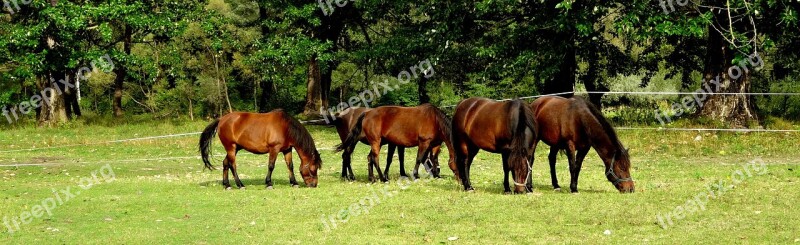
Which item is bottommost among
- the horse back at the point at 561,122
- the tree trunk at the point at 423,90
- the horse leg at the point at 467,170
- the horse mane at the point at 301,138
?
the tree trunk at the point at 423,90

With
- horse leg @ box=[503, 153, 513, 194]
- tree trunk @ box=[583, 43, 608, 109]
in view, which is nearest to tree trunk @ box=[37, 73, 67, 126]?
tree trunk @ box=[583, 43, 608, 109]

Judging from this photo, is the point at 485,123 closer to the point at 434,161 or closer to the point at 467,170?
the point at 467,170

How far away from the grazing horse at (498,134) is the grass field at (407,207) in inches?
18.4

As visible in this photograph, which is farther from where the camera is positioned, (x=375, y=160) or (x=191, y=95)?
(x=191, y=95)

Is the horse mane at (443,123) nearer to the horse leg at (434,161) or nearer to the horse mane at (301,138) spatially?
the horse leg at (434,161)

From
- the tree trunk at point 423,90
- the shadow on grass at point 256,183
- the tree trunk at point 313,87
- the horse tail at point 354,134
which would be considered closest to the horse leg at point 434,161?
the horse tail at point 354,134

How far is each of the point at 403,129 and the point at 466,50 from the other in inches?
532

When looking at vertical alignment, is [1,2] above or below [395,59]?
above

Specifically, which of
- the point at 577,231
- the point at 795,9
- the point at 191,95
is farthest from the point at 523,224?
the point at 191,95

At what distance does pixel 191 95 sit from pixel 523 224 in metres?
42.8

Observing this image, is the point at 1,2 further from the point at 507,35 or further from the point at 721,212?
the point at 721,212

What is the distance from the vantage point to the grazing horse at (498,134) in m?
15.1

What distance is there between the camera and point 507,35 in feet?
102

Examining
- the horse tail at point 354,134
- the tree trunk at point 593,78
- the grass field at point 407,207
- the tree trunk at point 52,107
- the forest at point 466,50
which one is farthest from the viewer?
the tree trunk at point 52,107
